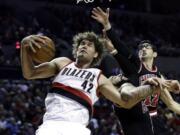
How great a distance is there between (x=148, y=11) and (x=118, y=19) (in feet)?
9.19

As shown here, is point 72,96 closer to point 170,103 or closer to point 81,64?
point 81,64

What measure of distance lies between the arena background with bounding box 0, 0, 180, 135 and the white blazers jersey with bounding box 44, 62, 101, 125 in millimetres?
1894

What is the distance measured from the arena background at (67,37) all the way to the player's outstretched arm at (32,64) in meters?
2.02

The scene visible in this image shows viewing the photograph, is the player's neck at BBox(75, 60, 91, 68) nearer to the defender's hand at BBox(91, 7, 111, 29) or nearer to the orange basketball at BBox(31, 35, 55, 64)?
the orange basketball at BBox(31, 35, 55, 64)

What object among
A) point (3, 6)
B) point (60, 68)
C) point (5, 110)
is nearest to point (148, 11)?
point (3, 6)

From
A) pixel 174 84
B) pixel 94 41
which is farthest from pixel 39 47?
pixel 174 84

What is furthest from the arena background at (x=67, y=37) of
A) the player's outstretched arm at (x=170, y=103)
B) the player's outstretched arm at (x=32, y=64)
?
the player's outstretched arm at (x=32, y=64)

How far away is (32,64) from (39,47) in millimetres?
168

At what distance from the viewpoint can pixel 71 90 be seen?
4.45 m

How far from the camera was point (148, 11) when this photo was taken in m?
24.1

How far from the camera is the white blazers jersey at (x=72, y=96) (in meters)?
4.35

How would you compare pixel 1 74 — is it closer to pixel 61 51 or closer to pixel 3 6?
pixel 61 51

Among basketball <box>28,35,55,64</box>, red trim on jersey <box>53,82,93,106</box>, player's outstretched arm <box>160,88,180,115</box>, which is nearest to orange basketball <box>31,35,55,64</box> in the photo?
basketball <box>28,35,55,64</box>

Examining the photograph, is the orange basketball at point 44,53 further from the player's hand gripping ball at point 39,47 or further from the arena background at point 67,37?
the arena background at point 67,37
